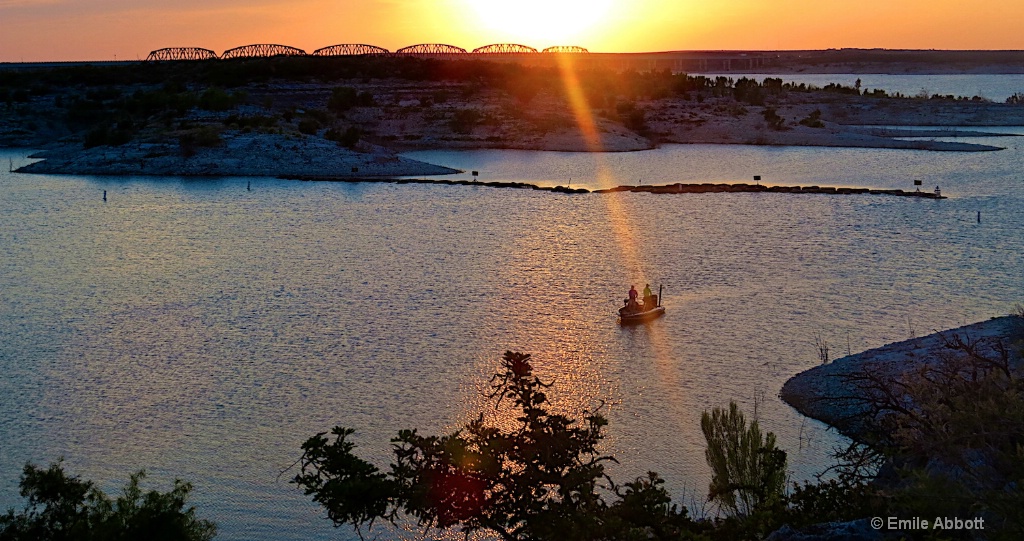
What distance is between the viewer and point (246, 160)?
7281cm

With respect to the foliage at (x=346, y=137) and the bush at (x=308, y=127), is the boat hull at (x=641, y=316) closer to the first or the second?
the foliage at (x=346, y=137)

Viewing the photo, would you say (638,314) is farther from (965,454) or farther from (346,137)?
(346,137)

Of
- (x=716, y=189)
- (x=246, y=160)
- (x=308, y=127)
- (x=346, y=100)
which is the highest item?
(x=346, y=100)

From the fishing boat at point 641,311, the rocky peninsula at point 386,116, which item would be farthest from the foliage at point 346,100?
the fishing boat at point 641,311

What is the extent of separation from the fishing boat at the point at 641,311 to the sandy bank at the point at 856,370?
575 centimetres

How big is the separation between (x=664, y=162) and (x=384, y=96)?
142 ft

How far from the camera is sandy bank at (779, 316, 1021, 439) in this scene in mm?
19312

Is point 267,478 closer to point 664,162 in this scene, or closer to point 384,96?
point 664,162

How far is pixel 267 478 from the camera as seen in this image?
690 inches

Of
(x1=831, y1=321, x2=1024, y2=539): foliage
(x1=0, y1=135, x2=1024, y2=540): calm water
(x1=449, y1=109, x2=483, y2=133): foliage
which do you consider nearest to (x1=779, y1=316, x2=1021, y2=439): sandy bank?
(x1=0, y1=135, x2=1024, y2=540): calm water

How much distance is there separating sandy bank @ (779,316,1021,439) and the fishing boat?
18.9 feet

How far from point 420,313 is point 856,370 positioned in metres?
12.2

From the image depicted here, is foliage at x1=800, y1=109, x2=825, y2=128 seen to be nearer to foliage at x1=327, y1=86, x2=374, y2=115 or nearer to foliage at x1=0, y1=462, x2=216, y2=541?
foliage at x1=327, y1=86, x2=374, y2=115

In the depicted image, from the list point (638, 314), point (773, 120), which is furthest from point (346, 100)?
point (638, 314)
